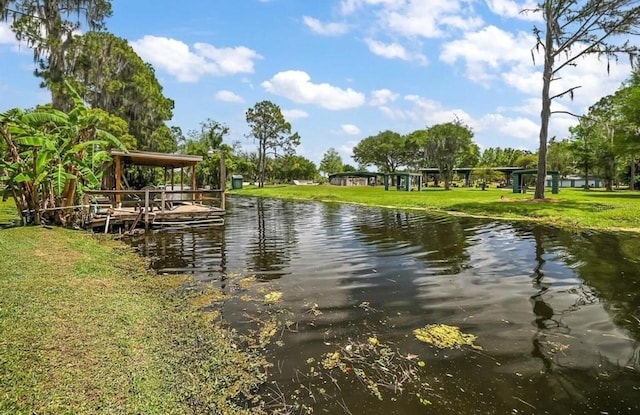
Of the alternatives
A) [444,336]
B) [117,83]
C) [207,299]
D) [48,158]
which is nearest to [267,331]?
[207,299]

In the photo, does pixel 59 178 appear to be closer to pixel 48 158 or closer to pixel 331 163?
pixel 48 158

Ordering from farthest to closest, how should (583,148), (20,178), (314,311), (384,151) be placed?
1. (384,151)
2. (583,148)
3. (20,178)
4. (314,311)

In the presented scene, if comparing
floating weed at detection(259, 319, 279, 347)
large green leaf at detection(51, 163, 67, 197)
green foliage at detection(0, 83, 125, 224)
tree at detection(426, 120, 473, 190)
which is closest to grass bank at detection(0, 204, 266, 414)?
floating weed at detection(259, 319, 279, 347)

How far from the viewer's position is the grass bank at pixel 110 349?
3475 mm

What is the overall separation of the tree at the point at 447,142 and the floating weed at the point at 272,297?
1952 inches

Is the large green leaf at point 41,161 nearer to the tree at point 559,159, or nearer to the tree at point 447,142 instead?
the tree at point 447,142

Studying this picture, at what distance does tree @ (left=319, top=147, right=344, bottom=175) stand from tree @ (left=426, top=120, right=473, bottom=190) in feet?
185

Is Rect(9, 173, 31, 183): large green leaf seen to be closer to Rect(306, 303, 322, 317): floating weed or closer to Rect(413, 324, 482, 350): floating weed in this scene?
Rect(306, 303, 322, 317): floating weed

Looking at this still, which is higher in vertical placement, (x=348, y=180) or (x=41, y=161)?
(x=348, y=180)

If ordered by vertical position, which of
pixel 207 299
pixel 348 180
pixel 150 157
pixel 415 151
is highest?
pixel 415 151

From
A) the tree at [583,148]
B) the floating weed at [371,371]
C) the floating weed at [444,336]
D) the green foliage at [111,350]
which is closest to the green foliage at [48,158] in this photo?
the green foliage at [111,350]

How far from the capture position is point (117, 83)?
32.1m

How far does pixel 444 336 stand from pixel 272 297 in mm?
3265

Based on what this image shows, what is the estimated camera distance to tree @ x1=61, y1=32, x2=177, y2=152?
93.5 ft
